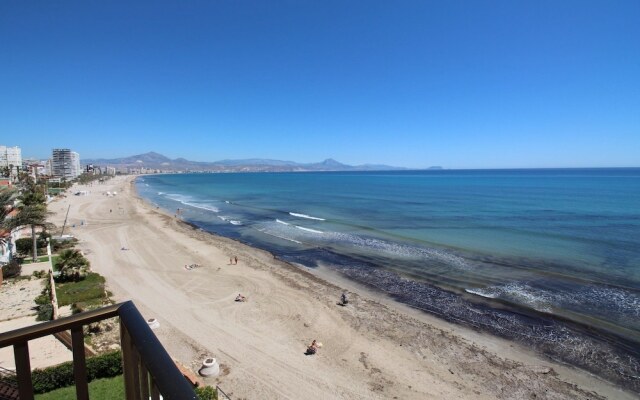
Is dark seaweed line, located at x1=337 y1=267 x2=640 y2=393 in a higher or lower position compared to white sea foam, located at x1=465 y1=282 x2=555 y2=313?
lower

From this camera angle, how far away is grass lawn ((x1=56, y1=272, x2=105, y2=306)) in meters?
18.9

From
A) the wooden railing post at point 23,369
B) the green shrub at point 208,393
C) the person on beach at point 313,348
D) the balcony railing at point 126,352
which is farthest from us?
the person on beach at point 313,348

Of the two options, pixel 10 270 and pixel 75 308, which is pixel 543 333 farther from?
pixel 10 270

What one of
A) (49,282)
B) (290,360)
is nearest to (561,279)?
(290,360)

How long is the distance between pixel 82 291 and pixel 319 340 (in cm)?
1383

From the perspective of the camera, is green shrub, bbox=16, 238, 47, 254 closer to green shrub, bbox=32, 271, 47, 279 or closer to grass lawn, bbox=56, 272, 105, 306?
green shrub, bbox=32, 271, 47, 279

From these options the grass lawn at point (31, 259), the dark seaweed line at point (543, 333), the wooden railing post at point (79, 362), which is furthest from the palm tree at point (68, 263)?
the wooden railing post at point (79, 362)

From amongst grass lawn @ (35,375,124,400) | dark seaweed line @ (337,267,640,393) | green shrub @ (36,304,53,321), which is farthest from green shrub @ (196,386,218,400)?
dark seaweed line @ (337,267,640,393)

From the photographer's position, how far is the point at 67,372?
10.9 meters

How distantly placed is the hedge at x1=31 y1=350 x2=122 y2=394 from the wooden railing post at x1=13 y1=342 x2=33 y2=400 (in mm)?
9826

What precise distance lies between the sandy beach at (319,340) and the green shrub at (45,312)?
310 centimetres

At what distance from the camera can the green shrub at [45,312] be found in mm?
16359

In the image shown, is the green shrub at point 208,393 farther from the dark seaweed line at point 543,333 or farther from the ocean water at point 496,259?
the ocean water at point 496,259

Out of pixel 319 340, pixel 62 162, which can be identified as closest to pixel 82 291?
pixel 319 340
